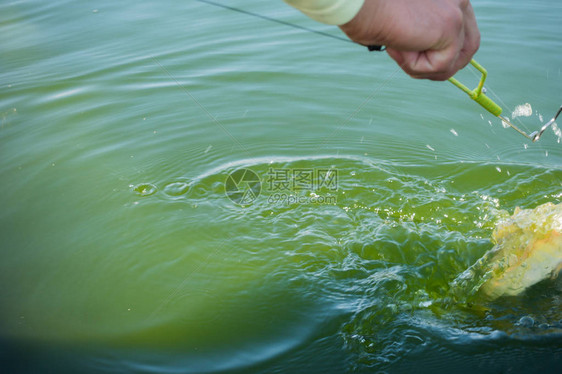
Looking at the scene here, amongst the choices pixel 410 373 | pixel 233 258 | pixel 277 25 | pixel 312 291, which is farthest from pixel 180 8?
pixel 410 373

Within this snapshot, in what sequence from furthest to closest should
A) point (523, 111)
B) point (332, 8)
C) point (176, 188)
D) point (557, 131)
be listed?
point (523, 111)
point (557, 131)
point (176, 188)
point (332, 8)

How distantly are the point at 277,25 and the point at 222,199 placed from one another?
3.07 metres

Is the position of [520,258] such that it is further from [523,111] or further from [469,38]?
[523,111]

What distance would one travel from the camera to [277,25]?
18.6ft

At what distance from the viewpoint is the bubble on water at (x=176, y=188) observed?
325 cm

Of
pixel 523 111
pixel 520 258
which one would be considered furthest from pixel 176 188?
pixel 523 111

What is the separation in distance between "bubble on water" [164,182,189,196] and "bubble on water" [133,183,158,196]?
78mm

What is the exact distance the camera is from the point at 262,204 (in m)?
3.11

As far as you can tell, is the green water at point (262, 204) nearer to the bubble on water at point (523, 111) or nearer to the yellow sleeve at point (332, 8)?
the bubble on water at point (523, 111)

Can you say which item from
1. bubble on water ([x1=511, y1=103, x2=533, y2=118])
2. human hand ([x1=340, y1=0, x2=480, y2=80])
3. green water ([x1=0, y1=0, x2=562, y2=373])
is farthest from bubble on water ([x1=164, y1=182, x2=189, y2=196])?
bubble on water ([x1=511, y1=103, x2=533, y2=118])

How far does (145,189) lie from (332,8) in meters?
2.30

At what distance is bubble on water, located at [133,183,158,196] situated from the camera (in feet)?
10.7

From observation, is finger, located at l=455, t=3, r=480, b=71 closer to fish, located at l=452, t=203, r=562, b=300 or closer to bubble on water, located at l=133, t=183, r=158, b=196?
fish, located at l=452, t=203, r=562, b=300

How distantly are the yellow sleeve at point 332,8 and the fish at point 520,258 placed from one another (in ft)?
4.95
